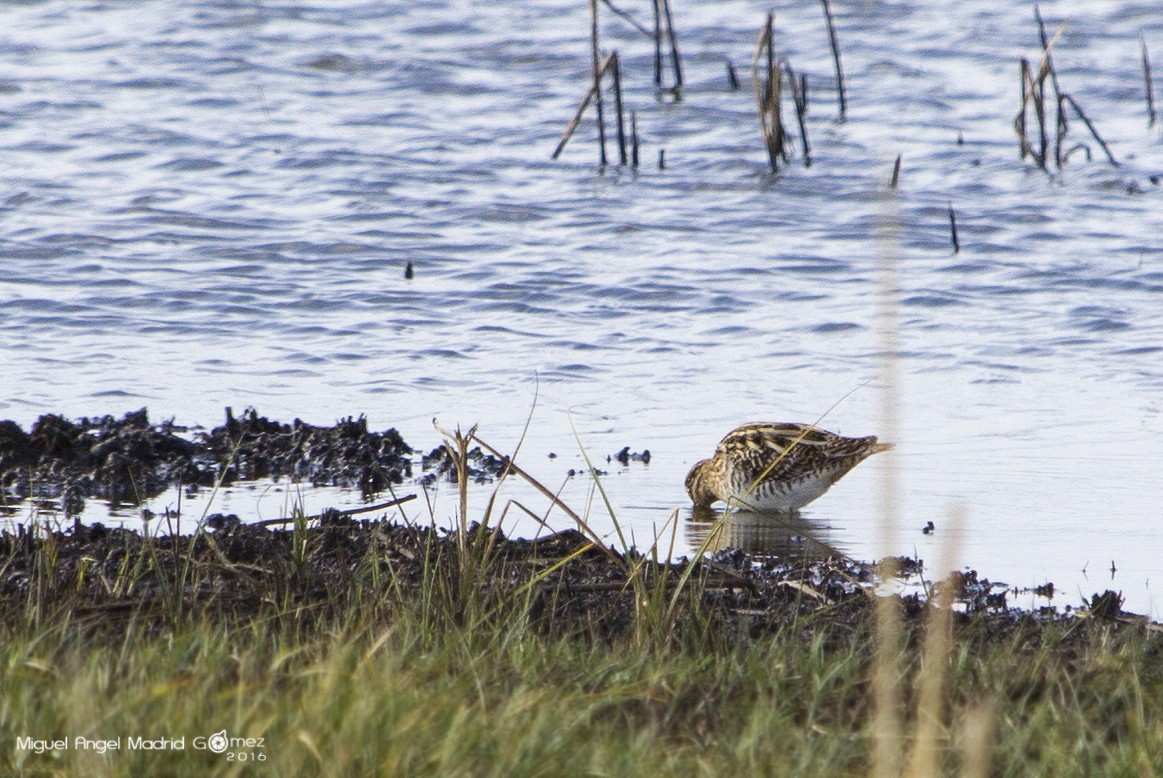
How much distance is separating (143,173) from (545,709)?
39.1ft

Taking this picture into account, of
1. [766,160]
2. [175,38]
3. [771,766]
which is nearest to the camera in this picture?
[771,766]

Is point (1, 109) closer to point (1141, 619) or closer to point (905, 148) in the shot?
point (905, 148)

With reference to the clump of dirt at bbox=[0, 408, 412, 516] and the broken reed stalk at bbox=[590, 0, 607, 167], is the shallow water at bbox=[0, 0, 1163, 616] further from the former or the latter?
the clump of dirt at bbox=[0, 408, 412, 516]

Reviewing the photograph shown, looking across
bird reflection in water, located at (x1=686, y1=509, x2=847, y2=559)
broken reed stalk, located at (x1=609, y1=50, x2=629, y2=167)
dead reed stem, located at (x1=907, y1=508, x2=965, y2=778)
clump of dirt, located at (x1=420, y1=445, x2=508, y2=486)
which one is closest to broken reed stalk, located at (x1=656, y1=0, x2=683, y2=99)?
broken reed stalk, located at (x1=609, y1=50, x2=629, y2=167)

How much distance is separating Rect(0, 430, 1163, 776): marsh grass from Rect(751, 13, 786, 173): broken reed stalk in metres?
8.76

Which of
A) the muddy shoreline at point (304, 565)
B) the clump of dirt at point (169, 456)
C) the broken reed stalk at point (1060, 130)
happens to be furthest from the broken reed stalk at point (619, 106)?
the muddy shoreline at point (304, 565)

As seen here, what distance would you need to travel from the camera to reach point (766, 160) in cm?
1576

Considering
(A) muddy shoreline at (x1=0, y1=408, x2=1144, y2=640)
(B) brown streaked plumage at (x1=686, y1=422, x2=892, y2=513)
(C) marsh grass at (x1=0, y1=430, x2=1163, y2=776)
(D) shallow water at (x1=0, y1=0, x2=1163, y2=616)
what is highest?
(D) shallow water at (x1=0, y1=0, x2=1163, y2=616)

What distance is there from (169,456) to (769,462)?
2.75 m

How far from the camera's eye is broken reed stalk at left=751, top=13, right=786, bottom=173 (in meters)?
13.8

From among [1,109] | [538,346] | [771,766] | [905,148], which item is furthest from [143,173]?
[771,766]

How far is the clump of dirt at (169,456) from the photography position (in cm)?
746

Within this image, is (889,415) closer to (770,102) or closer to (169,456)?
(169,456)

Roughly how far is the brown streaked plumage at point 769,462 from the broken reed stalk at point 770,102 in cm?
646
